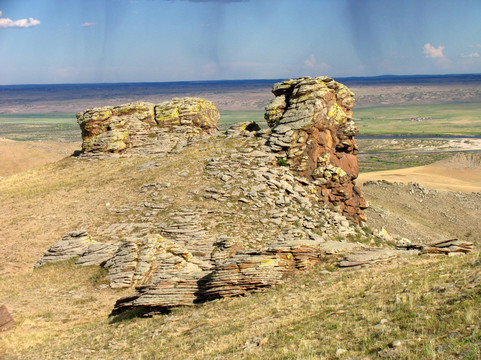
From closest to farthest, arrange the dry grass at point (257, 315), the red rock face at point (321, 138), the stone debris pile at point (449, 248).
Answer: the dry grass at point (257, 315) → the stone debris pile at point (449, 248) → the red rock face at point (321, 138)

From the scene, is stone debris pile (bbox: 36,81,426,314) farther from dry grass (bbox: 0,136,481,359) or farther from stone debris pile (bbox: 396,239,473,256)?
stone debris pile (bbox: 396,239,473,256)

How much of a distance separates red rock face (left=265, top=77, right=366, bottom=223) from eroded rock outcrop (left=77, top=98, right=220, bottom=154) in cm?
1171

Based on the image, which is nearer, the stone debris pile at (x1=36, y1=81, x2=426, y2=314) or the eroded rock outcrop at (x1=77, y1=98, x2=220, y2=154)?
the stone debris pile at (x1=36, y1=81, x2=426, y2=314)

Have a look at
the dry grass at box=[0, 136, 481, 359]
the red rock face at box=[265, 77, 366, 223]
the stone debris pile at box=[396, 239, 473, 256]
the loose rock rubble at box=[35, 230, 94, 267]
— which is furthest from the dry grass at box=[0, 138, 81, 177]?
the stone debris pile at box=[396, 239, 473, 256]

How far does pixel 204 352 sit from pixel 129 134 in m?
36.0

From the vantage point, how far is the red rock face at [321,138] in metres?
36.1

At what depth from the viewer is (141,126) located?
4744 cm

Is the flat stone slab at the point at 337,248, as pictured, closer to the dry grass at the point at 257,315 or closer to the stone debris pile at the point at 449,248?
the dry grass at the point at 257,315

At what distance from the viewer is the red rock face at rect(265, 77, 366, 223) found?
118ft

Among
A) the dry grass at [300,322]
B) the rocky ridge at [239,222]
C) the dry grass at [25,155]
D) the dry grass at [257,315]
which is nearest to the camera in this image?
the dry grass at [300,322]

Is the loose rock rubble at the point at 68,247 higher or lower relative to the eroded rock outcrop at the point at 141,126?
lower

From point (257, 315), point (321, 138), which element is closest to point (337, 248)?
point (257, 315)

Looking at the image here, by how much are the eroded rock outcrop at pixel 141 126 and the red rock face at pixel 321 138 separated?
1171cm

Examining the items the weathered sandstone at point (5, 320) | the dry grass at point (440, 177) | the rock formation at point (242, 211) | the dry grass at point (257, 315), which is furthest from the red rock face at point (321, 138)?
the dry grass at point (440, 177)
